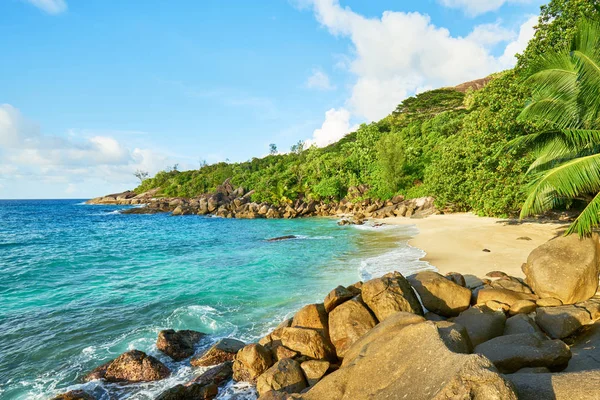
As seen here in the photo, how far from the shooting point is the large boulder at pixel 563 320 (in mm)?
6578

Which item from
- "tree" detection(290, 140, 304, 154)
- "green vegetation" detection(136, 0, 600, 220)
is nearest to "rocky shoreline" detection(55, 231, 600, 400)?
"green vegetation" detection(136, 0, 600, 220)

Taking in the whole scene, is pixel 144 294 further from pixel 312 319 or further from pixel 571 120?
pixel 571 120

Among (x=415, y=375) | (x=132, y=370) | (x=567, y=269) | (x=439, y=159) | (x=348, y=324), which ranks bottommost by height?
(x=132, y=370)

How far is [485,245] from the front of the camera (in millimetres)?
16672

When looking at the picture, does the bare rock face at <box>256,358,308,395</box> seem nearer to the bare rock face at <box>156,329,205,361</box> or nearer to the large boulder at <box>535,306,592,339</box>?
the bare rock face at <box>156,329,205,361</box>

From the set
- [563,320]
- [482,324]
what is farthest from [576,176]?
[482,324]

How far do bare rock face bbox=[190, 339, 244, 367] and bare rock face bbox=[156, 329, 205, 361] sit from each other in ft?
1.49

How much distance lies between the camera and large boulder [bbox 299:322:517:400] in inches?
108

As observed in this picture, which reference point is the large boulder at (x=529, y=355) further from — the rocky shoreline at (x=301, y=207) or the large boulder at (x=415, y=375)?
the rocky shoreline at (x=301, y=207)

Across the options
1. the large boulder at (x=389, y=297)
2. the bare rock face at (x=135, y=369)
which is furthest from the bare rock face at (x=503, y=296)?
the bare rock face at (x=135, y=369)

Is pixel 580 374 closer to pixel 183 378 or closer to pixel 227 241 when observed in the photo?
pixel 183 378

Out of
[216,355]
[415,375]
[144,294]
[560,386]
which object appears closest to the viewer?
[560,386]

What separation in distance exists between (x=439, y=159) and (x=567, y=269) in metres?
30.3

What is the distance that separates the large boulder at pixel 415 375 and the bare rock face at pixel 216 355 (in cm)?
450
